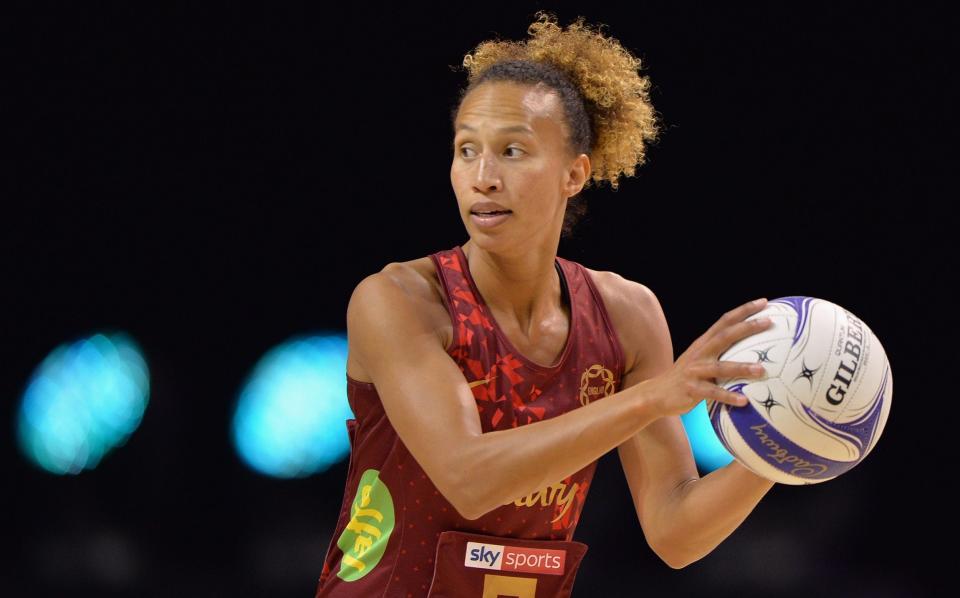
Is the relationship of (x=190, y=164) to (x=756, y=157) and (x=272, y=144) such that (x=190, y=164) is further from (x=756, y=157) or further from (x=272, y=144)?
(x=756, y=157)

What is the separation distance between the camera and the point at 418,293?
7.23 ft

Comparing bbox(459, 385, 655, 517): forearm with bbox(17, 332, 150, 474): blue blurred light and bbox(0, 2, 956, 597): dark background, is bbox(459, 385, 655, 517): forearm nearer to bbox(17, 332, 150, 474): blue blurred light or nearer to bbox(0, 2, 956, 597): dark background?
bbox(0, 2, 956, 597): dark background

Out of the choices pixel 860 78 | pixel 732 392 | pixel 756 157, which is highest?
pixel 860 78

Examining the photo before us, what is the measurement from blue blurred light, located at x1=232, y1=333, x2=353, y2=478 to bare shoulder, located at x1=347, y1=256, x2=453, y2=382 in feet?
5.97

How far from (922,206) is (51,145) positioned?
3012 mm

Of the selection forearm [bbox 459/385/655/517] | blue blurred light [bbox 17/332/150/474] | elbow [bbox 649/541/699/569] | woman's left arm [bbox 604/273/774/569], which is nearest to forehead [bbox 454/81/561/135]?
woman's left arm [bbox 604/273/774/569]

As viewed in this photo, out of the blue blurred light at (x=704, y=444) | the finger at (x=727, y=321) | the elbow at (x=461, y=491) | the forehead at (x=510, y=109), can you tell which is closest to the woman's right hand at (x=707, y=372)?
the finger at (x=727, y=321)

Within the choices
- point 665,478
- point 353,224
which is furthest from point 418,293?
point 353,224

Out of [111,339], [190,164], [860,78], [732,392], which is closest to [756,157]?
[860,78]

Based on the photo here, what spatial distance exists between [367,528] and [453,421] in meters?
0.39

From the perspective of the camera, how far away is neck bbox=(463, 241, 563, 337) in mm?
2328

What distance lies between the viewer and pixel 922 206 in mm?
4406

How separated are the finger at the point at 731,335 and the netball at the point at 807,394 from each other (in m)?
0.02

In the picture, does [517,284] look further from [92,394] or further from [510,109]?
[92,394]
